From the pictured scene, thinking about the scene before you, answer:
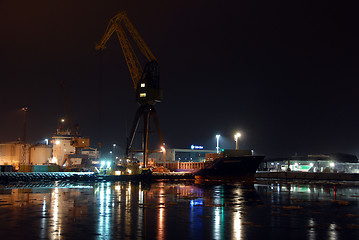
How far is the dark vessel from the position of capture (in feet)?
269

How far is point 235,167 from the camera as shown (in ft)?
274

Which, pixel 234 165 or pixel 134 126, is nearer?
pixel 234 165

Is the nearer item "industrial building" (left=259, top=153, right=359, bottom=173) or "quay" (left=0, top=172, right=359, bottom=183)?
"quay" (left=0, top=172, right=359, bottom=183)

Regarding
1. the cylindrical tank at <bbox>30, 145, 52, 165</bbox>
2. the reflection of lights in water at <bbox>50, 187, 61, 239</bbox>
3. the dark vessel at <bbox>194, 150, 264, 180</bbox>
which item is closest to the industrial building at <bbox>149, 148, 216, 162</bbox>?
the cylindrical tank at <bbox>30, 145, 52, 165</bbox>

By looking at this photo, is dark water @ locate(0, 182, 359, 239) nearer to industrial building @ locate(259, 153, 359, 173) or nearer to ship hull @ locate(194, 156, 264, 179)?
ship hull @ locate(194, 156, 264, 179)

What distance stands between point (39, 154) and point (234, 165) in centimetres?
7210

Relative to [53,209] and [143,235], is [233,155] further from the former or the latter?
[143,235]

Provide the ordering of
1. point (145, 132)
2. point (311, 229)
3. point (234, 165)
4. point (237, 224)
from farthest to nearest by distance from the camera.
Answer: point (145, 132)
point (234, 165)
point (237, 224)
point (311, 229)

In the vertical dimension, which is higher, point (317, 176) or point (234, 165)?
point (234, 165)

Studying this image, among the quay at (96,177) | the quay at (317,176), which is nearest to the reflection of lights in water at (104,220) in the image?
the quay at (96,177)

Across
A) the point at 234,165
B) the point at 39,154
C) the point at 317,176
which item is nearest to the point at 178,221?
the point at 234,165

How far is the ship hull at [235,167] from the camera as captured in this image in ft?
269

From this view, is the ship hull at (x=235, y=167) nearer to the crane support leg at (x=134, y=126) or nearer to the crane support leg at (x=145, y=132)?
the crane support leg at (x=145, y=132)

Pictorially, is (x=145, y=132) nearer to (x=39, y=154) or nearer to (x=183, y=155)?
(x=39, y=154)
